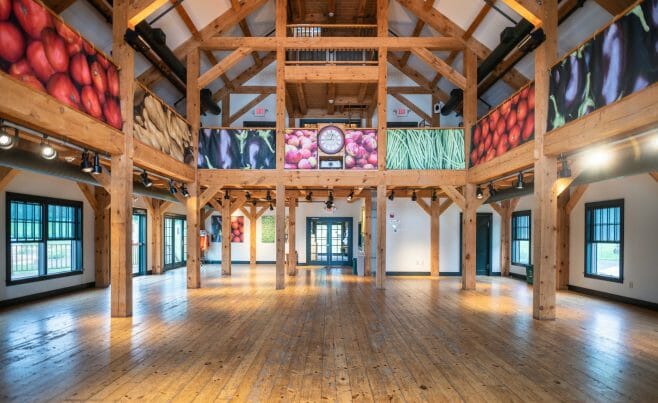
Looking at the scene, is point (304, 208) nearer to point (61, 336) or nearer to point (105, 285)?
point (105, 285)

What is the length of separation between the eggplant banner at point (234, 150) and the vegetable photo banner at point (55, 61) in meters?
3.48

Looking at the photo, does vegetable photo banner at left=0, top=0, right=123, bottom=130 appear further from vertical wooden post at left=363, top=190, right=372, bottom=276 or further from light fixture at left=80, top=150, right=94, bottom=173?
vertical wooden post at left=363, top=190, right=372, bottom=276

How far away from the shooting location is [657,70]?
3.64 meters

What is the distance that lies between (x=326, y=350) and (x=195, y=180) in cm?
609

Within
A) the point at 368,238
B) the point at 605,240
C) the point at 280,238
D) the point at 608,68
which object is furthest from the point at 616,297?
the point at 280,238

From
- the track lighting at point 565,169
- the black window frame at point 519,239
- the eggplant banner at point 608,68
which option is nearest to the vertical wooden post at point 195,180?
the eggplant banner at point 608,68

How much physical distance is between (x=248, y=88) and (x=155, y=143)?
19.0 ft

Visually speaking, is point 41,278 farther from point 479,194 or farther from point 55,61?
point 479,194

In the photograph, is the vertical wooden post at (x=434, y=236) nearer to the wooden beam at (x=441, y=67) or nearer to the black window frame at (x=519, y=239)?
the black window frame at (x=519, y=239)

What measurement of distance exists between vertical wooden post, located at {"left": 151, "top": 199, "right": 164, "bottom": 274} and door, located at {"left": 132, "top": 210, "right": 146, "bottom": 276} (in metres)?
0.29

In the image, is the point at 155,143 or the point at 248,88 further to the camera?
the point at 248,88

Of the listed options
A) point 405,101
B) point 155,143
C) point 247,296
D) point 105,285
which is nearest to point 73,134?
point 155,143

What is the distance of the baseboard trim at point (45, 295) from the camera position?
688 centimetres

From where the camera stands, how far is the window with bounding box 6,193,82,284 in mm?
7074
